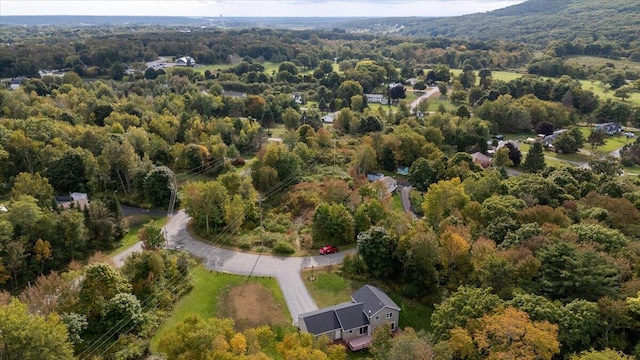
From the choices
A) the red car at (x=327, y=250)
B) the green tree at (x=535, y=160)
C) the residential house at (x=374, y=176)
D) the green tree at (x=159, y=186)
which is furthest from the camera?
the green tree at (x=535, y=160)

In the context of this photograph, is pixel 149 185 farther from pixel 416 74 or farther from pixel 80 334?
pixel 416 74

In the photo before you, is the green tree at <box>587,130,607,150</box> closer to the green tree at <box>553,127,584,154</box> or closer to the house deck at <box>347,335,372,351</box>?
the green tree at <box>553,127,584,154</box>

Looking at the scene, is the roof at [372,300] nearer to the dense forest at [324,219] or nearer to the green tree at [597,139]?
the dense forest at [324,219]

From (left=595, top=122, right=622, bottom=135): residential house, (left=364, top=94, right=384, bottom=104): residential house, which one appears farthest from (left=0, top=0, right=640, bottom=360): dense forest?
(left=364, top=94, right=384, bottom=104): residential house

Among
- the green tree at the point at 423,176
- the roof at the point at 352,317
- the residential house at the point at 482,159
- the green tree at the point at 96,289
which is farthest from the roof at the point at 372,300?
the residential house at the point at 482,159

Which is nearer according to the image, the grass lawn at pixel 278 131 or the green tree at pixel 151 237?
the green tree at pixel 151 237

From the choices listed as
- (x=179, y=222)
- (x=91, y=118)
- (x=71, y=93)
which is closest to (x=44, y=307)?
(x=179, y=222)

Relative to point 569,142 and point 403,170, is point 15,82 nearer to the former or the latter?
point 403,170
